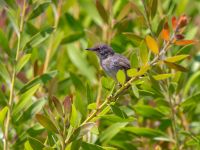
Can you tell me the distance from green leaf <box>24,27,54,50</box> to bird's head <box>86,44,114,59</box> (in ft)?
1.19

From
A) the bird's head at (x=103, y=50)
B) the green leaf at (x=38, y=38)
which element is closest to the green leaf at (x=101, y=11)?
the bird's head at (x=103, y=50)

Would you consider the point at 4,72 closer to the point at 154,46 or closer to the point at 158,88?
the point at 158,88

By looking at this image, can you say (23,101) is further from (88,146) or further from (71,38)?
(71,38)

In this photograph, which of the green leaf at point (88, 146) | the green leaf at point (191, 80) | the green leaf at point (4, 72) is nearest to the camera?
the green leaf at point (88, 146)

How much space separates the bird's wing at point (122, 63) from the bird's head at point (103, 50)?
0.82 ft

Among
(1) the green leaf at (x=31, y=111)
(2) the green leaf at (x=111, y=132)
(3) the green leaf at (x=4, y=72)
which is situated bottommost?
(2) the green leaf at (x=111, y=132)

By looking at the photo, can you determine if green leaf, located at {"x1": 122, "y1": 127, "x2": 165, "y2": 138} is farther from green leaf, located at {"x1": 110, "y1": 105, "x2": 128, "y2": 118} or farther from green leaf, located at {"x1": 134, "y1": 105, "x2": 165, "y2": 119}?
green leaf, located at {"x1": 110, "y1": 105, "x2": 128, "y2": 118}

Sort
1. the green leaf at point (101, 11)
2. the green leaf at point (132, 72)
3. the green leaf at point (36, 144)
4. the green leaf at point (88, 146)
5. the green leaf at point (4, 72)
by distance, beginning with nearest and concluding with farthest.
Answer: the green leaf at point (132, 72) < the green leaf at point (36, 144) < the green leaf at point (88, 146) < the green leaf at point (4, 72) < the green leaf at point (101, 11)

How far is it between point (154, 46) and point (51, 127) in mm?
504

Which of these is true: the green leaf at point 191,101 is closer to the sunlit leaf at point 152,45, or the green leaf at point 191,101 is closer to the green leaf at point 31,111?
the green leaf at point 31,111

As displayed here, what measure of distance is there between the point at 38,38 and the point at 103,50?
470 millimetres

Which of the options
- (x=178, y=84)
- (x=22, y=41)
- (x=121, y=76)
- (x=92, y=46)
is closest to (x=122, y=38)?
(x=92, y=46)

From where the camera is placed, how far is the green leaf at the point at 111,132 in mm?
2953

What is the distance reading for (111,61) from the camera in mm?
2854
